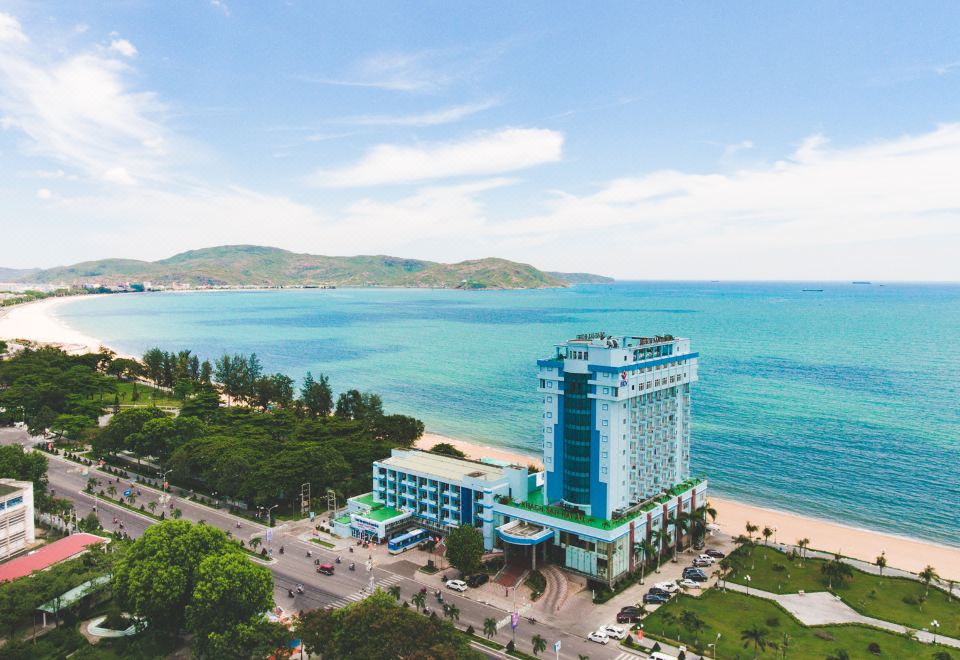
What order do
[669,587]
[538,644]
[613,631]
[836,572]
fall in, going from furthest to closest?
[836,572], [669,587], [613,631], [538,644]

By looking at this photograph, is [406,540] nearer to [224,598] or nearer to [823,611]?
[224,598]

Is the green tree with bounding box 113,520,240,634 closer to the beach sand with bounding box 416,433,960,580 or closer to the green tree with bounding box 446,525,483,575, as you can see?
→ the green tree with bounding box 446,525,483,575

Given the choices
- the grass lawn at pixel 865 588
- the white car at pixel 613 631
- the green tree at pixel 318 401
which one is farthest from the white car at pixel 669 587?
the green tree at pixel 318 401

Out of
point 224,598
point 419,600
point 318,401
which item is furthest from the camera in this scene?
point 318,401

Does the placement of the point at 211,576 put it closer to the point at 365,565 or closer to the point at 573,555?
the point at 365,565

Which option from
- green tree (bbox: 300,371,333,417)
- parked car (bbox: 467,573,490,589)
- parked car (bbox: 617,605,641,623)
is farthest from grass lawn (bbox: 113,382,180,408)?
parked car (bbox: 617,605,641,623)

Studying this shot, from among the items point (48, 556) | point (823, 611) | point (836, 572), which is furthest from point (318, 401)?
point (823, 611)

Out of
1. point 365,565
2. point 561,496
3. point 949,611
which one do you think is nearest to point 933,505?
point 949,611
